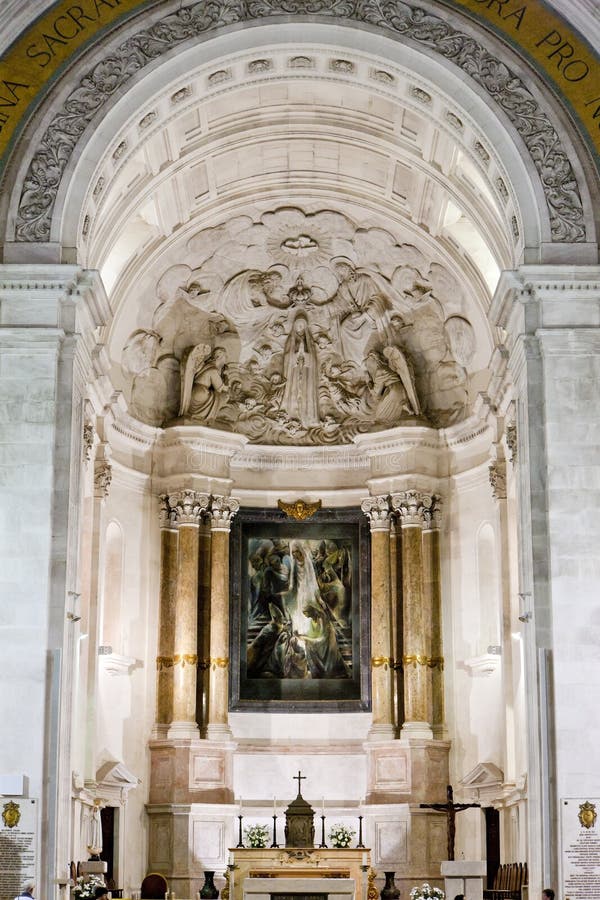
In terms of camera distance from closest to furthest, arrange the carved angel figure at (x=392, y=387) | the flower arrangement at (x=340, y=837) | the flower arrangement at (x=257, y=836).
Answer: the flower arrangement at (x=257, y=836) < the flower arrangement at (x=340, y=837) < the carved angel figure at (x=392, y=387)

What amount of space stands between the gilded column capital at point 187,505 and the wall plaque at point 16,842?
10.2 metres

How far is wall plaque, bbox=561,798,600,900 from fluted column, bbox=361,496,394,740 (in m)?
8.66

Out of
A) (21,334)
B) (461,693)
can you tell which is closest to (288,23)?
(21,334)

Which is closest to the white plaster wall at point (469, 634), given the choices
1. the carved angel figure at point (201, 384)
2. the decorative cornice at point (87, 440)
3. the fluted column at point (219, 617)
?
the fluted column at point (219, 617)

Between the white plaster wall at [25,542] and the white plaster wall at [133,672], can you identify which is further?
the white plaster wall at [133,672]

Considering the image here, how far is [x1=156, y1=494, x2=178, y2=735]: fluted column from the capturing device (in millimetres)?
29203

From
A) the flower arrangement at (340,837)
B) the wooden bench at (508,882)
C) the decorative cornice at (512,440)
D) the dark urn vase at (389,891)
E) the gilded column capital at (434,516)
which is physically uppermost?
the decorative cornice at (512,440)

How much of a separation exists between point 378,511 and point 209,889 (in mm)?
8419

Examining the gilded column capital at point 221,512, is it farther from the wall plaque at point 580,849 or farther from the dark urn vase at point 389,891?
the wall plaque at point 580,849

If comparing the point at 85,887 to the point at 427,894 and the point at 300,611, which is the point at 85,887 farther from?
the point at 300,611

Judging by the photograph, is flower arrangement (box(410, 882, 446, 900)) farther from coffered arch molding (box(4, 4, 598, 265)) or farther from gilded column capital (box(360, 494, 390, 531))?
coffered arch molding (box(4, 4, 598, 265))

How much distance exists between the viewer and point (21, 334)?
22.1 meters

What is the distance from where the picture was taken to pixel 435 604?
29.7m

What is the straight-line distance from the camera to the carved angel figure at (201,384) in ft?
99.9
